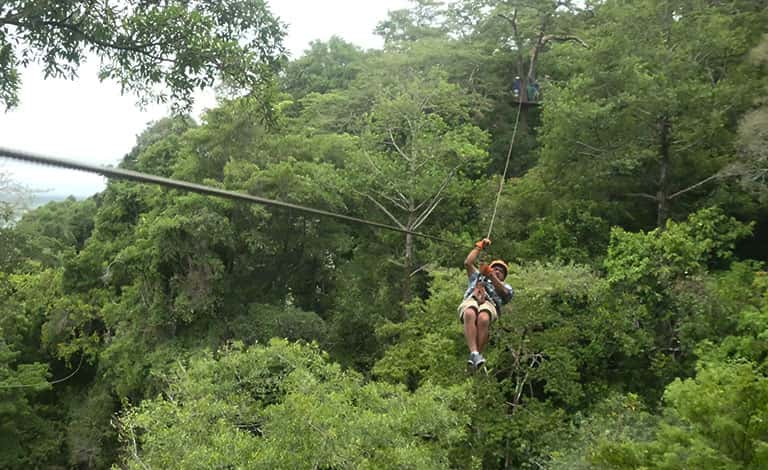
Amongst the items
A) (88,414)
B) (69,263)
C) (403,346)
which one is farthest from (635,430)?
(69,263)

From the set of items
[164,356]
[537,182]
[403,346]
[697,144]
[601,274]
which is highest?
[697,144]

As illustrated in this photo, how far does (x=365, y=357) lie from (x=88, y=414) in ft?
18.6

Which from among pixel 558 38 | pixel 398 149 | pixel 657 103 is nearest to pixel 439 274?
pixel 398 149

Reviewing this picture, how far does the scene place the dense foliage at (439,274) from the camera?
665 cm

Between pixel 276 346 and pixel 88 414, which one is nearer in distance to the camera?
pixel 276 346

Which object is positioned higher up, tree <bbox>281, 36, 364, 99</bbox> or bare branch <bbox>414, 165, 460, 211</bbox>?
tree <bbox>281, 36, 364, 99</bbox>

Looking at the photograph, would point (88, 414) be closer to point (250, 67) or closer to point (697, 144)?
point (250, 67)

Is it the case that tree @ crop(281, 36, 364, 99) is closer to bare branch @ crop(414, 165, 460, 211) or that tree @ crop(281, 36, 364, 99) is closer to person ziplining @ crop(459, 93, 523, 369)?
bare branch @ crop(414, 165, 460, 211)

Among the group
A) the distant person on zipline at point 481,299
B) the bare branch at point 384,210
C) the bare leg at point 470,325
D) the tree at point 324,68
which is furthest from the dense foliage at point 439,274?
the tree at point 324,68

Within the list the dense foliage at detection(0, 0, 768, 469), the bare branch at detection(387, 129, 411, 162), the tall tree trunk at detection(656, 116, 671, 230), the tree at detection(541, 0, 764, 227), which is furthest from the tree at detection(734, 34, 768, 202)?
the bare branch at detection(387, 129, 411, 162)

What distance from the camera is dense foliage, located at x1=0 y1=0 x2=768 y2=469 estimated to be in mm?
6652

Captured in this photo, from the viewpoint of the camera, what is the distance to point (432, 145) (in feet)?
36.7

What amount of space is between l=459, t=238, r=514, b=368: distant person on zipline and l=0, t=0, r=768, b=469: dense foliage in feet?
6.27

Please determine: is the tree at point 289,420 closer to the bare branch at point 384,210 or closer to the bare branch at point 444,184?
the bare branch at point 384,210
